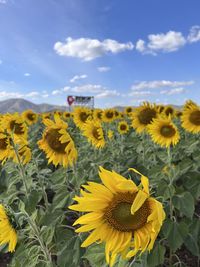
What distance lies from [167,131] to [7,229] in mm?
3144

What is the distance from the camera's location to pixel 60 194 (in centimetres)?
359

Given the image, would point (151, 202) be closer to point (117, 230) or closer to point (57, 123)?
point (117, 230)

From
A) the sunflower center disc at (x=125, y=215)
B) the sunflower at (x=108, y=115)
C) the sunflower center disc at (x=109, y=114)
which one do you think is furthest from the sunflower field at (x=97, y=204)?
the sunflower center disc at (x=109, y=114)

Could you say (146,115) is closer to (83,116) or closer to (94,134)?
(94,134)

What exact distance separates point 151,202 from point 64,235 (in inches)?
71.7

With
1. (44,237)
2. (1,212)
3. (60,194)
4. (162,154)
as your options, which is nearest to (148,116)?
(162,154)

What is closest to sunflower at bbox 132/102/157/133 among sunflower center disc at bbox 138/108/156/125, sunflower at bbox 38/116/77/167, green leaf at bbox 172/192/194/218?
sunflower center disc at bbox 138/108/156/125

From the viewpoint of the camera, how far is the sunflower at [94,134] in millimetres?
5346

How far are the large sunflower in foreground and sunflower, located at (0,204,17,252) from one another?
743 mm

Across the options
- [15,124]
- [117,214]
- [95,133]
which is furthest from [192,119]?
[117,214]

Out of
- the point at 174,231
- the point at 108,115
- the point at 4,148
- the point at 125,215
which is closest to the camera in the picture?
the point at 125,215

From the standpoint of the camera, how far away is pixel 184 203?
12.0 ft

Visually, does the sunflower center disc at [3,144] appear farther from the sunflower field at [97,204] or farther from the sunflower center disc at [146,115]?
the sunflower center disc at [146,115]

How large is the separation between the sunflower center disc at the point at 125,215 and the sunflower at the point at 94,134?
11.4 ft
